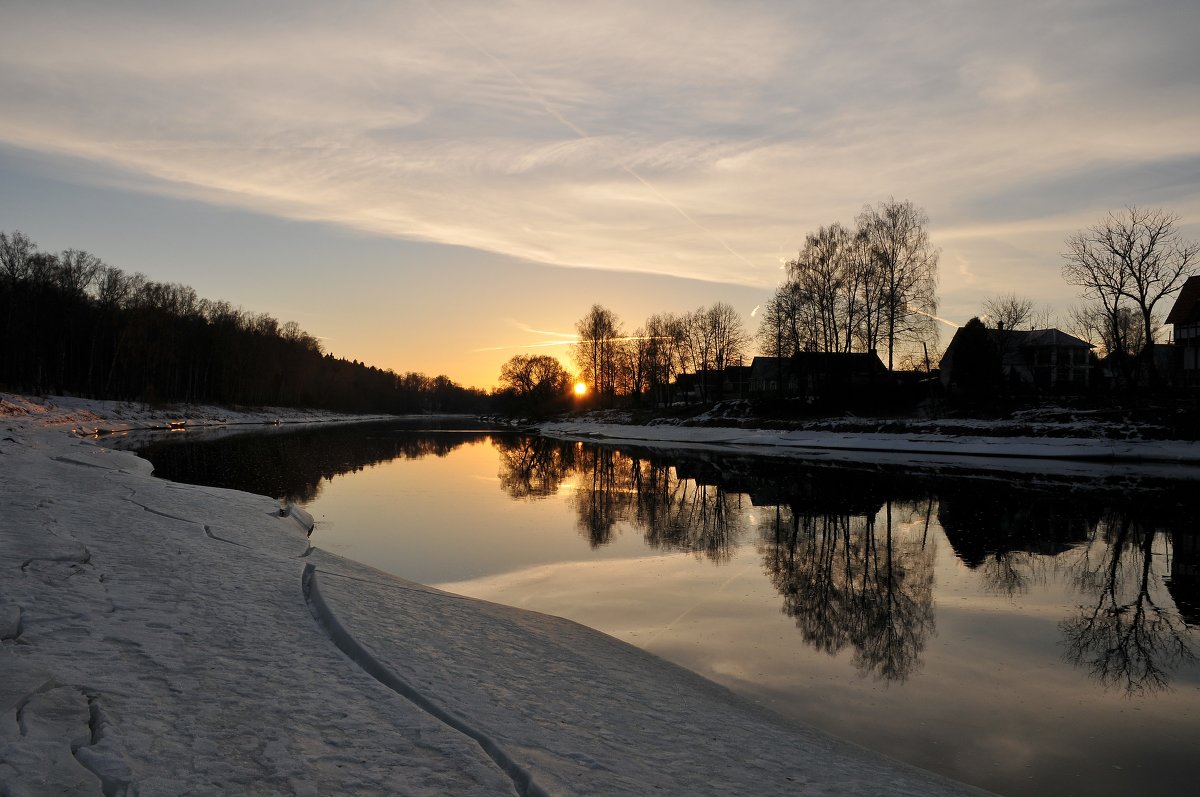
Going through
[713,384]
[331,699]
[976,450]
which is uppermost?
[713,384]

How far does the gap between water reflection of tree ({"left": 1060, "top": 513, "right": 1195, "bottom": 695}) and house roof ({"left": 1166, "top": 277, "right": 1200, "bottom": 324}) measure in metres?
62.5

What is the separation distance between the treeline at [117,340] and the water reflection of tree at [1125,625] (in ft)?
271

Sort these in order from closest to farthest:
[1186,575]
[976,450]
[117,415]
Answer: [1186,575]
[976,450]
[117,415]

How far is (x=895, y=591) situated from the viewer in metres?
11.3

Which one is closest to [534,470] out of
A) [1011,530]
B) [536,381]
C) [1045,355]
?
[1011,530]

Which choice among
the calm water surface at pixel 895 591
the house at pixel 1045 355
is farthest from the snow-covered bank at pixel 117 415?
the house at pixel 1045 355

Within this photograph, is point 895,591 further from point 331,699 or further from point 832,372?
point 832,372

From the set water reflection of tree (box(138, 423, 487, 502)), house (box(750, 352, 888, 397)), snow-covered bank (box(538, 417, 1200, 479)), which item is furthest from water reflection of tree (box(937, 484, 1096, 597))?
house (box(750, 352, 888, 397))

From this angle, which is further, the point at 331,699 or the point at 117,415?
the point at 117,415

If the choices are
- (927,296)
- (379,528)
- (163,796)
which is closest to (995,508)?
(379,528)

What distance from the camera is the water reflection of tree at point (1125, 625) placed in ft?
26.1

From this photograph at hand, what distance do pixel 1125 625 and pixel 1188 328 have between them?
70467mm

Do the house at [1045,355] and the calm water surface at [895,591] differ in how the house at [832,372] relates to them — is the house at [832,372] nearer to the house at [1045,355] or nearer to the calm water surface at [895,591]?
the house at [1045,355]

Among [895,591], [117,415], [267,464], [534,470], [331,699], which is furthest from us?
[117,415]
